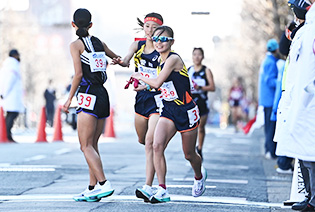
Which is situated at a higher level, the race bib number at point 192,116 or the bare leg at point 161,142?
the race bib number at point 192,116

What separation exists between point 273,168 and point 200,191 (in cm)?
520

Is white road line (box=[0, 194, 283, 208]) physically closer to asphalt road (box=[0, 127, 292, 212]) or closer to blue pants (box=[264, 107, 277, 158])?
asphalt road (box=[0, 127, 292, 212])

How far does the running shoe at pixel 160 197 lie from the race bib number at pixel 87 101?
108 centimetres

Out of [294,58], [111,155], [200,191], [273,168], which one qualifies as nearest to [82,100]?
[200,191]

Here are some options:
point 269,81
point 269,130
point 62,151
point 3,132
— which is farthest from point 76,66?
point 3,132

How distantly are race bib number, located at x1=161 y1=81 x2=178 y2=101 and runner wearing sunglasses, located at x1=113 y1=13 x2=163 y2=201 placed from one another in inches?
10.9

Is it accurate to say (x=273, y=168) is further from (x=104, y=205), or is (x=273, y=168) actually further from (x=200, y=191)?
(x=104, y=205)

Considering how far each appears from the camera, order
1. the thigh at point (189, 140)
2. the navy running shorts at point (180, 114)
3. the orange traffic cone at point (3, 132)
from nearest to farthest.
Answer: the navy running shorts at point (180, 114), the thigh at point (189, 140), the orange traffic cone at point (3, 132)

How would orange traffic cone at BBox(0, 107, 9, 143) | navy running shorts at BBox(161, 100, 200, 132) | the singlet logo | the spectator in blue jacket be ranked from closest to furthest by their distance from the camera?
1. navy running shorts at BBox(161, 100, 200, 132)
2. the singlet logo
3. the spectator in blue jacket
4. orange traffic cone at BBox(0, 107, 9, 143)

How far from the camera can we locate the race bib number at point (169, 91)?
27.6ft

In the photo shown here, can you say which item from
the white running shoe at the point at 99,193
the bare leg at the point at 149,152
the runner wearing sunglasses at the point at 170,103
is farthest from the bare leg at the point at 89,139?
the runner wearing sunglasses at the point at 170,103

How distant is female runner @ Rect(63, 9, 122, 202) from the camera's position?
8.45m

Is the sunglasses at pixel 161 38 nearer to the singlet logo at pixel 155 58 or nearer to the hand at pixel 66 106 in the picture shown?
the singlet logo at pixel 155 58

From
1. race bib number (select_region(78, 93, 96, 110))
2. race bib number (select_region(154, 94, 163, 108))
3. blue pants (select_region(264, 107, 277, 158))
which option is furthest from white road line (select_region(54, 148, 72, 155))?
race bib number (select_region(78, 93, 96, 110))
